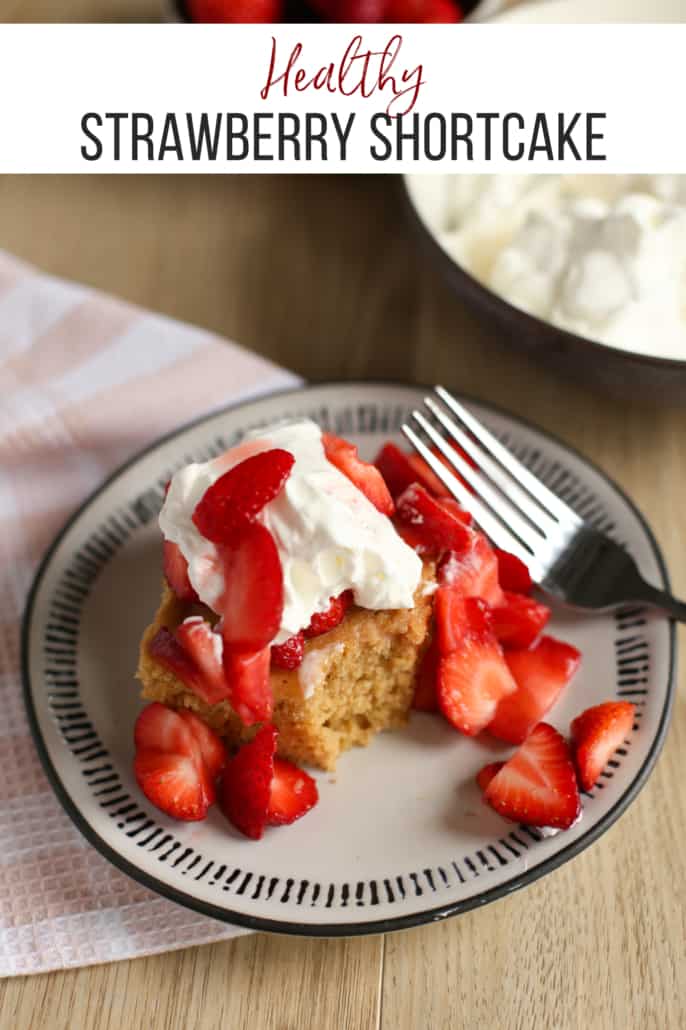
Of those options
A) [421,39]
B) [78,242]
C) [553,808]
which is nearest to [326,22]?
[421,39]

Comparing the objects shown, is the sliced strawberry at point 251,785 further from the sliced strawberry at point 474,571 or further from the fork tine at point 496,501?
the fork tine at point 496,501

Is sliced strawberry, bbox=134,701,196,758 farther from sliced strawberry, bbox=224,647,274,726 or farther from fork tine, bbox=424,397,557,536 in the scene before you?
fork tine, bbox=424,397,557,536

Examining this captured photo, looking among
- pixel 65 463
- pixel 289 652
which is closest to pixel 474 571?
pixel 289 652

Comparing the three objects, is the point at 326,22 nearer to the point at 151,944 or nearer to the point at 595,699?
the point at 595,699

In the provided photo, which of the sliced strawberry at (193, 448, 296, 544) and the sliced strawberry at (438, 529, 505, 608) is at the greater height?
the sliced strawberry at (193, 448, 296, 544)

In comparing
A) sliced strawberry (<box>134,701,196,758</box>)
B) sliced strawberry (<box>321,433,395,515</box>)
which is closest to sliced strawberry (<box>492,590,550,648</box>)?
sliced strawberry (<box>321,433,395,515</box>)

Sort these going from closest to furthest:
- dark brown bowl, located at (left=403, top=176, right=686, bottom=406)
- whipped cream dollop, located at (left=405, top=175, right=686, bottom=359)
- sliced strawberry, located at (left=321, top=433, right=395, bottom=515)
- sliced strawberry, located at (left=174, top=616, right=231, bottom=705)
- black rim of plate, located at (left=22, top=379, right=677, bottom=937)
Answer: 1. black rim of plate, located at (left=22, top=379, right=677, bottom=937)
2. sliced strawberry, located at (left=174, top=616, right=231, bottom=705)
3. sliced strawberry, located at (left=321, top=433, right=395, bottom=515)
4. dark brown bowl, located at (left=403, top=176, right=686, bottom=406)
5. whipped cream dollop, located at (left=405, top=175, right=686, bottom=359)
